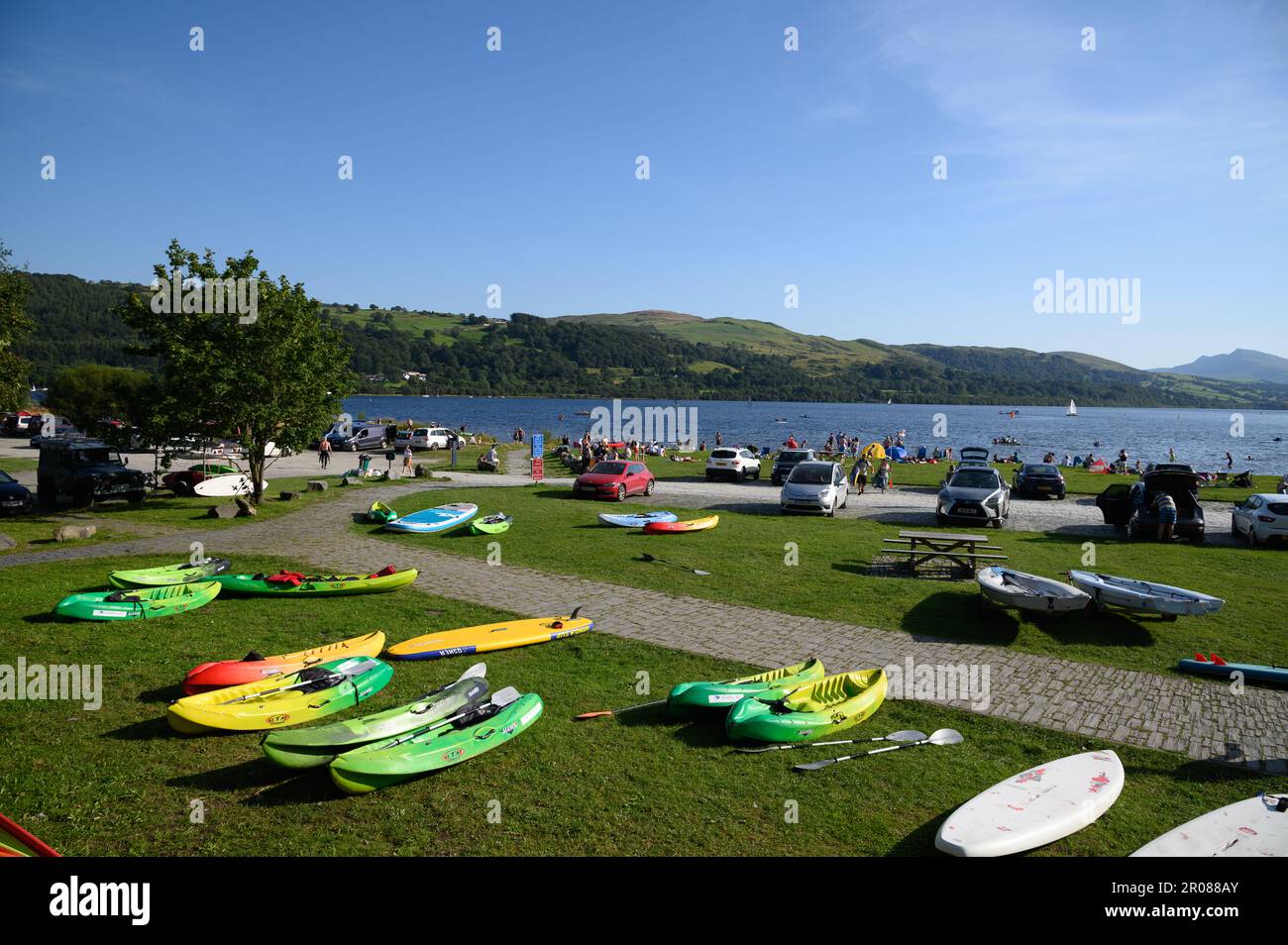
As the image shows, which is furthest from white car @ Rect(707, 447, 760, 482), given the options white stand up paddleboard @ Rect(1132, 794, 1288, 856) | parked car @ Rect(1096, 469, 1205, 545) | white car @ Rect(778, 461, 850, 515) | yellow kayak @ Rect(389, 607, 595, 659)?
white stand up paddleboard @ Rect(1132, 794, 1288, 856)

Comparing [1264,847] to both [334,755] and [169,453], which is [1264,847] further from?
[169,453]

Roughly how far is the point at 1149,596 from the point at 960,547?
6.50 meters

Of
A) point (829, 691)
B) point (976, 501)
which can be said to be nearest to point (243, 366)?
point (829, 691)

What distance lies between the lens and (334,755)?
6852 mm

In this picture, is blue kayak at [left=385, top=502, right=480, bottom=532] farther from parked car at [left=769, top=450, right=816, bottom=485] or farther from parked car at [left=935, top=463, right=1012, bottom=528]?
parked car at [left=769, top=450, right=816, bottom=485]

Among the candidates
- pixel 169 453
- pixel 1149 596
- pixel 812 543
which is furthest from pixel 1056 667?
pixel 169 453

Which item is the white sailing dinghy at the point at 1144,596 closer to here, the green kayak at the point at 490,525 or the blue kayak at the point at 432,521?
the green kayak at the point at 490,525

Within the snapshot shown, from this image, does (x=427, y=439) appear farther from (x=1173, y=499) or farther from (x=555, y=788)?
(x=555, y=788)

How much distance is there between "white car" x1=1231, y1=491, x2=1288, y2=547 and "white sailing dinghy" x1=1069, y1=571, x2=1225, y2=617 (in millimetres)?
10548

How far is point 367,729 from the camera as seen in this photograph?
7.24m

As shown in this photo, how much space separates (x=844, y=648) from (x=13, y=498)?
22.8 meters

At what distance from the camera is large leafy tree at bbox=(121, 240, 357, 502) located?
2103 centimetres

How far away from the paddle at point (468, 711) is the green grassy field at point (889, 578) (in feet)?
20.5
